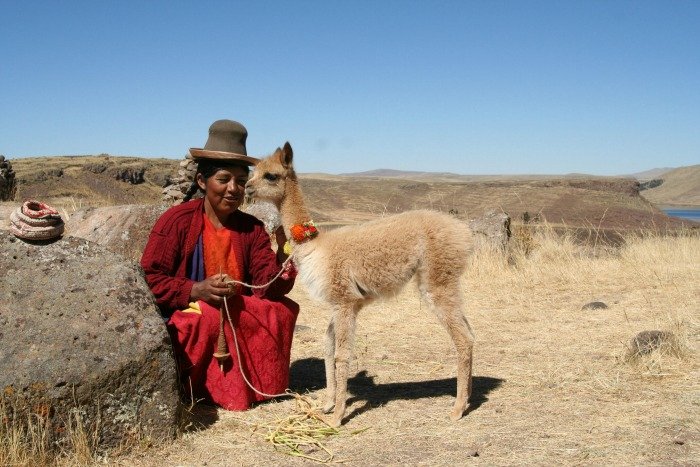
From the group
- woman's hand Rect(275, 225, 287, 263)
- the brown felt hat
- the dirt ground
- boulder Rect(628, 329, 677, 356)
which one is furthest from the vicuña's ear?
boulder Rect(628, 329, 677, 356)

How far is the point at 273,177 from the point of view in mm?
5301

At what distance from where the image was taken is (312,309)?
926cm

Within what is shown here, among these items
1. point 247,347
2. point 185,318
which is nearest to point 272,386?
point 247,347

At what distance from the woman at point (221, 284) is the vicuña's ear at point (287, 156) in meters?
0.28

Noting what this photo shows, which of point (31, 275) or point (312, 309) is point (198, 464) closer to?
point (31, 275)

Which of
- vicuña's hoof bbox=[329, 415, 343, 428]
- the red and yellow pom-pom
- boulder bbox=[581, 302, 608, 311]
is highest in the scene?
the red and yellow pom-pom

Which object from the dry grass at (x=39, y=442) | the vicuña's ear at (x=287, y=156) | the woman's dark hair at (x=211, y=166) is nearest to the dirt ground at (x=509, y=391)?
the dry grass at (x=39, y=442)

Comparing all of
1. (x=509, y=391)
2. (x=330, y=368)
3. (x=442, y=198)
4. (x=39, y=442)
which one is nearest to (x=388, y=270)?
(x=330, y=368)

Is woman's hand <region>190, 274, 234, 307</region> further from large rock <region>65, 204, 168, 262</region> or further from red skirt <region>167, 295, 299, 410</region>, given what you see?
large rock <region>65, 204, 168, 262</region>

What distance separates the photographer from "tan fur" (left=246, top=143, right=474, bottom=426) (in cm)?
491

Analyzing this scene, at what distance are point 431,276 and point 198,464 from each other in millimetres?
2203

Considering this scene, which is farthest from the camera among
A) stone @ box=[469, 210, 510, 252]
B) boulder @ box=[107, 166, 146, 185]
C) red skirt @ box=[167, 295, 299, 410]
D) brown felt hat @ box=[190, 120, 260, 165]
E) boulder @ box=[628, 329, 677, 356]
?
boulder @ box=[107, 166, 146, 185]

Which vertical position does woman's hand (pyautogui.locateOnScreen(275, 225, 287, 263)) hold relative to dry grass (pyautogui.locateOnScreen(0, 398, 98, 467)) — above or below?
above

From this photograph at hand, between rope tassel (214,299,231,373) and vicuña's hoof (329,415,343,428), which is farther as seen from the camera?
rope tassel (214,299,231,373)
